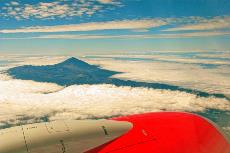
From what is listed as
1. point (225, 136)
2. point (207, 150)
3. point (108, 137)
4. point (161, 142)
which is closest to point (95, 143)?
point (108, 137)

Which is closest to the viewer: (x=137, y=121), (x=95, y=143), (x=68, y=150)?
(x=68, y=150)

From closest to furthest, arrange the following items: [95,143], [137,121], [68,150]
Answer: [68,150]
[95,143]
[137,121]

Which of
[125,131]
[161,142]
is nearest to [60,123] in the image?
[125,131]

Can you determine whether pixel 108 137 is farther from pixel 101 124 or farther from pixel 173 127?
pixel 173 127

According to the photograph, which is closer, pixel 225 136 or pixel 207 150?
pixel 207 150

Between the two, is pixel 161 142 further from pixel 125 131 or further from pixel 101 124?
pixel 101 124

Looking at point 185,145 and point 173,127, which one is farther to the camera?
point 173,127
